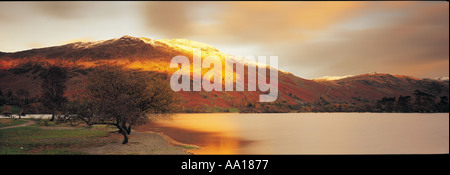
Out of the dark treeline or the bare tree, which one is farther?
the dark treeline

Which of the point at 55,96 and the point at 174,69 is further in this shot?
the point at 174,69

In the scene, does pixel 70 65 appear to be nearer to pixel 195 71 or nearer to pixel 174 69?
pixel 174 69

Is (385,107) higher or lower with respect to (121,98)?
lower

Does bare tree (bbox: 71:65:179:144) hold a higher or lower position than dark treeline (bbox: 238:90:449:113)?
higher

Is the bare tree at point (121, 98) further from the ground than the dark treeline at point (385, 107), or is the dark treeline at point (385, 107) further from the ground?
the bare tree at point (121, 98)

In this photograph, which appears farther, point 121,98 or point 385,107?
point 385,107

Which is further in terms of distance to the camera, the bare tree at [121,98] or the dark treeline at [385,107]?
the dark treeline at [385,107]

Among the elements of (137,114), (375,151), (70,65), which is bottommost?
(375,151)

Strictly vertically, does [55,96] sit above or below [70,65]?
below
